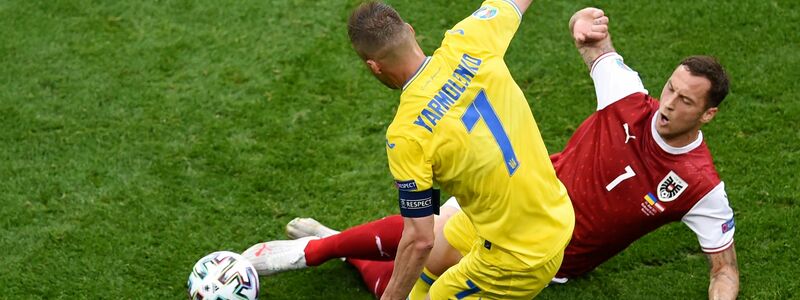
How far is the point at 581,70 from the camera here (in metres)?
7.41

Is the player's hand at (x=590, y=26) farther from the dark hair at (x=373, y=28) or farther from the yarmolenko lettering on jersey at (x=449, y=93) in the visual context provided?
the dark hair at (x=373, y=28)

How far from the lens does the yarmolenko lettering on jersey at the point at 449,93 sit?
166 inches

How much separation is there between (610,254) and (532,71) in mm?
2269

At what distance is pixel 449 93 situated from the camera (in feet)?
14.1

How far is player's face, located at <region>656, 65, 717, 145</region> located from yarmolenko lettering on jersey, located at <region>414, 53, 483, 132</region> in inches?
42.9

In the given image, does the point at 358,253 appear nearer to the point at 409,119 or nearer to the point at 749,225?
the point at 409,119

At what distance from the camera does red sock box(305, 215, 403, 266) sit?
5.52 meters

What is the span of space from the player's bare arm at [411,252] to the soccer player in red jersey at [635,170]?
0.85m

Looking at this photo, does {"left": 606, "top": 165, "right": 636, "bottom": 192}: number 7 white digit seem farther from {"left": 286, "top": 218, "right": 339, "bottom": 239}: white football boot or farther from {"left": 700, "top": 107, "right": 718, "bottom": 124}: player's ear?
{"left": 286, "top": 218, "right": 339, "bottom": 239}: white football boot

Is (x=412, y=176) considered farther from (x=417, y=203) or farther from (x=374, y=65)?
(x=374, y=65)

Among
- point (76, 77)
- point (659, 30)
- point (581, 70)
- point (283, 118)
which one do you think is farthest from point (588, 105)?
point (76, 77)

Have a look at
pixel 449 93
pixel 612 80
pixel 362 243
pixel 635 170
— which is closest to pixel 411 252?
pixel 449 93

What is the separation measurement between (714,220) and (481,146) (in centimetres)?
147

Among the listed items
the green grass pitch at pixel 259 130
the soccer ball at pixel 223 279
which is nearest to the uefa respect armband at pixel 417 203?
the soccer ball at pixel 223 279
